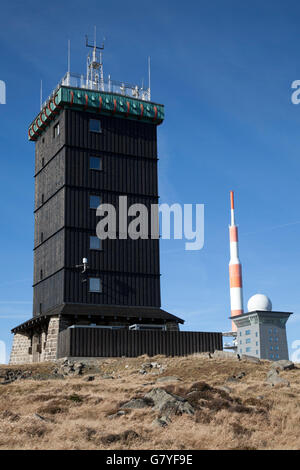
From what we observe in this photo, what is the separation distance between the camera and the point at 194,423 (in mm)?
23250

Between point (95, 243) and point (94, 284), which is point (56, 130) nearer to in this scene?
point (95, 243)

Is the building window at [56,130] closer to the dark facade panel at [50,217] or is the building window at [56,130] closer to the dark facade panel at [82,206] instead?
the dark facade panel at [50,217]

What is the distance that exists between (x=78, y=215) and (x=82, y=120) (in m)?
8.51

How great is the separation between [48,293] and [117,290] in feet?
20.8

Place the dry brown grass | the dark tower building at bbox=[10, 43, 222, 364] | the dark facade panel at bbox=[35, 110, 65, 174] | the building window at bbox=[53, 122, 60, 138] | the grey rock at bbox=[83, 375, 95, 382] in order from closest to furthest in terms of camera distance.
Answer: the dry brown grass → the grey rock at bbox=[83, 375, 95, 382] → the dark tower building at bbox=[10, 43, 222, 364] → the dark facade panel at bbox=[35, 110, 65, 174] → the building window at bbox=[53, 122, 60, 138]

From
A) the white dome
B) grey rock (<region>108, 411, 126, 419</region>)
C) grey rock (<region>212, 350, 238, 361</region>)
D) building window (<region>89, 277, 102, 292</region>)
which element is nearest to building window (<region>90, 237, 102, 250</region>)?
building window (<region>89, 277, 102, 292</region>)

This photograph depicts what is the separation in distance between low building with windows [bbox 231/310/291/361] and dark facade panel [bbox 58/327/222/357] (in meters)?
47.8

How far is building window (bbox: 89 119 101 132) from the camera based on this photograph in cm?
5419

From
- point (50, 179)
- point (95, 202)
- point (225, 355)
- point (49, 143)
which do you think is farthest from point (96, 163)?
point (225, 355)

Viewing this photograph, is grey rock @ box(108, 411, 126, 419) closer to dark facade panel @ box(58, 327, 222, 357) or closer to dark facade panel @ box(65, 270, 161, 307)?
dark facade panel @ box(58, 327, 222, 357)

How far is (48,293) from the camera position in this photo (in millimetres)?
53625

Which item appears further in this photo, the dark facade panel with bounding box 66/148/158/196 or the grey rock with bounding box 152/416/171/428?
the dark facade panel with bounding box 66/148/158/196
